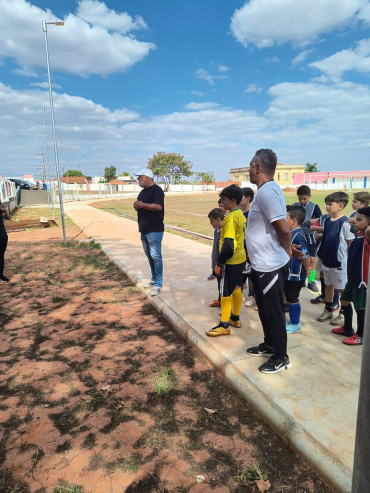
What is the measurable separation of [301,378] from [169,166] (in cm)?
8263

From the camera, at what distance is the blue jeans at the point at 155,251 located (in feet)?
16.1

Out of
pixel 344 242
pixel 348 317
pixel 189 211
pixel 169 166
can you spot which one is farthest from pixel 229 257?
pixel 169 166

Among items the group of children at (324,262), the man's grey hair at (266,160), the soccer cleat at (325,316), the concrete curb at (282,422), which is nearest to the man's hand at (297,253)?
the group of children at (324,262)

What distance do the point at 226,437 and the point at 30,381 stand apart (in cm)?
182

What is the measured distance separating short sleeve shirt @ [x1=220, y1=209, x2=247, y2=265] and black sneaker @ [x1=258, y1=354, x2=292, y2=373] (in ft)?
3.42

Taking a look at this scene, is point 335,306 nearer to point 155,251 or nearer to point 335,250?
point 335,250

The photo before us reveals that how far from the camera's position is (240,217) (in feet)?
11.3

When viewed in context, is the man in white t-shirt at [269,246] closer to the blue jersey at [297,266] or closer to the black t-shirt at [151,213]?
the blue jersey at [297,266]

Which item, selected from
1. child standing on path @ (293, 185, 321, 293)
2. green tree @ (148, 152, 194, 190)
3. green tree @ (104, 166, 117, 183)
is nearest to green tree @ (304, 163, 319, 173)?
green tree @ (148, 152, 194, 190)

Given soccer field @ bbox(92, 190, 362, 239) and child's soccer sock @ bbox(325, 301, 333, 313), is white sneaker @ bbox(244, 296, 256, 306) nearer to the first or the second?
child's soccer sock @ bbox(325, 301, 333, 313)

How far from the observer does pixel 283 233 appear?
2600mm

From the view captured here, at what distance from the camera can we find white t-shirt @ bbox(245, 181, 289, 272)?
256cm

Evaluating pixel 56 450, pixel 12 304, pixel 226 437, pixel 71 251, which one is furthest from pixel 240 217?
pixel 71 251

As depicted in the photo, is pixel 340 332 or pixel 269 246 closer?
pixel 269 246
